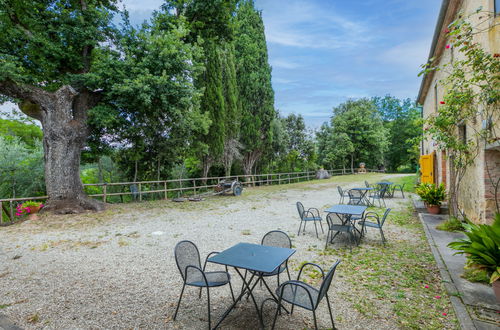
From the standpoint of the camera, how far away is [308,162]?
26.2 metres

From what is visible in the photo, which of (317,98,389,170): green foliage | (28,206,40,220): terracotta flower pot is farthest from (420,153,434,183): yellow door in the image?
(317,98,389,170): green foliage

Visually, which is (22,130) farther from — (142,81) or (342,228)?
(342,228)

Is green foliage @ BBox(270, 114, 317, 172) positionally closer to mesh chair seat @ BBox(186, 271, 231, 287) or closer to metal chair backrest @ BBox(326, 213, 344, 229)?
metal chair backrest @ BBox(326, 213, 344, 229)

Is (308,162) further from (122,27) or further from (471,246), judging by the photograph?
(471,246)

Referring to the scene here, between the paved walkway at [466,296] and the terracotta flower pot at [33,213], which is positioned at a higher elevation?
the terracotta flower pot at [33,213]

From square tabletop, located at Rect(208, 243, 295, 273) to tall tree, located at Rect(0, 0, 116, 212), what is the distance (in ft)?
27.3

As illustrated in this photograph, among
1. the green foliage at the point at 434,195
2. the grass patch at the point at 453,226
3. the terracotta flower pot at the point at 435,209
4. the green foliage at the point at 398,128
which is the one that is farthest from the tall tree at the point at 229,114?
the green foliage at the point at 398,128

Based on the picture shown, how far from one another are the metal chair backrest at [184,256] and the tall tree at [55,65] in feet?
25.9

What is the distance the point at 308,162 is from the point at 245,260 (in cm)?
2428

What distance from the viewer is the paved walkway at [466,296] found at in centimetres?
256

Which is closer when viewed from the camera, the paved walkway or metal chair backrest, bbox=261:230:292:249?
the paved walkway

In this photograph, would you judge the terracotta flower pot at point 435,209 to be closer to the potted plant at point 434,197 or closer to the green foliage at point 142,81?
the potted plant at point 434,197

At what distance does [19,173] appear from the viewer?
12094mm

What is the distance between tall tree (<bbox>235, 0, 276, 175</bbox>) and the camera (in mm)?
19703
